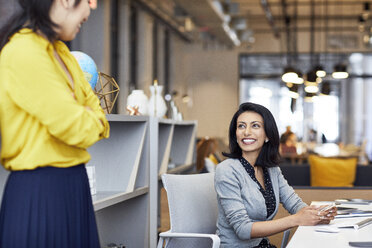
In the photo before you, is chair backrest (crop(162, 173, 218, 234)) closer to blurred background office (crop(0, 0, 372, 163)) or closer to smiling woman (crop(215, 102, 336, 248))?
smiling woman (crop(215, 102, 336, 248))

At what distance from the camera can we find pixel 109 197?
306 centimetres

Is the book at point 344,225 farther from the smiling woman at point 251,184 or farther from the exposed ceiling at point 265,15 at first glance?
the exposed ceiling at point 265,15

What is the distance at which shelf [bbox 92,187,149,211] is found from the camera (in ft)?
9.37

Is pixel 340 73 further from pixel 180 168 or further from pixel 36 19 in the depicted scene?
pixel 36 19

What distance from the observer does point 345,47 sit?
17328 mm

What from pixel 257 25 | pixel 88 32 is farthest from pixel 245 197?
pixel 257 25

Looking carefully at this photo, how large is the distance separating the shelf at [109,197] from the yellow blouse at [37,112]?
3.58 ft

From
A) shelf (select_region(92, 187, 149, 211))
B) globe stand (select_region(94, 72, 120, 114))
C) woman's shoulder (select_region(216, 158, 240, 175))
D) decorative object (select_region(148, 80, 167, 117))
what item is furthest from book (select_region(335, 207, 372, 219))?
decorative object (select_region(148, 80, 167, 117))

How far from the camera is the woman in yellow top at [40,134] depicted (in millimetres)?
1675

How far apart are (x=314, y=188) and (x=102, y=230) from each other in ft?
5.39

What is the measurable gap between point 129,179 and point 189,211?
1.69 feet

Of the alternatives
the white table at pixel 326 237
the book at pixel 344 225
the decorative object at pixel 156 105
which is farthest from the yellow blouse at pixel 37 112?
the decorative object at pixel 156 105

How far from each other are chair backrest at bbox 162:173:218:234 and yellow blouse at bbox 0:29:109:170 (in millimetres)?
1339

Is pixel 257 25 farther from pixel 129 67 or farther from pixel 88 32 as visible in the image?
pixel 88 32
